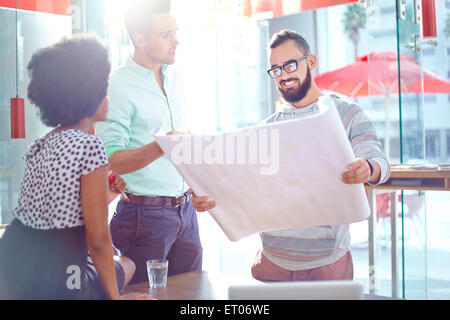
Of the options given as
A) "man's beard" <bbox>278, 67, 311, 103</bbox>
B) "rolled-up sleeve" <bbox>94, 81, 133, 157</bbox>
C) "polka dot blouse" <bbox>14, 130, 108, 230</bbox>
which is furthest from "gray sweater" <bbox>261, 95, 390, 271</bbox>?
"polka dot blouse" <bbox>14, 130, 108, 230</bbox>

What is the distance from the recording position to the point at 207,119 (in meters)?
7.75

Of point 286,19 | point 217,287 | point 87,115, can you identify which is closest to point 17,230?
point 87,115

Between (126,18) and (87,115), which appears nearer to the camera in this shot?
(87,115)

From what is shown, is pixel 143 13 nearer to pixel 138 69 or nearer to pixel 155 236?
pixel 138 69

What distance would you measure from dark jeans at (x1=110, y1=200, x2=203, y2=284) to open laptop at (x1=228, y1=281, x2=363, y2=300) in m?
0.99

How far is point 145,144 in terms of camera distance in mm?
1999

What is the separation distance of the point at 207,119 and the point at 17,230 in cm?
651

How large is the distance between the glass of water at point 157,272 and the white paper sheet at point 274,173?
0.19m

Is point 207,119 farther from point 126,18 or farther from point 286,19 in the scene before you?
point 126,18

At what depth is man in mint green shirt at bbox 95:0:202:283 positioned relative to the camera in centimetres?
195

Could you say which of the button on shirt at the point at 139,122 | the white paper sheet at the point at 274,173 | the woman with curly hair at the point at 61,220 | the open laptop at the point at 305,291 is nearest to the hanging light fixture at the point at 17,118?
the button on shirt at the point at 139,122

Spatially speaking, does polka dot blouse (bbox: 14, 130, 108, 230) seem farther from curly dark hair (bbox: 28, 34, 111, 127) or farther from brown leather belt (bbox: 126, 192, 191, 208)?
brown leather belt (bbox: 126, 192, 191, 208)

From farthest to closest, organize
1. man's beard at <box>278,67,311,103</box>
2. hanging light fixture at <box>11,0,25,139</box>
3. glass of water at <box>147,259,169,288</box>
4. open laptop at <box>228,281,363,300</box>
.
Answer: hanging light fixture at <box>11,0,25,139</box> → man's beard at <box>278,67,311,103</box> → glass of water at <box>147,259,169,288</box> → open laptop at <box>228,281,363,300</box>

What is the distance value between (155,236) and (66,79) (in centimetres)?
77
